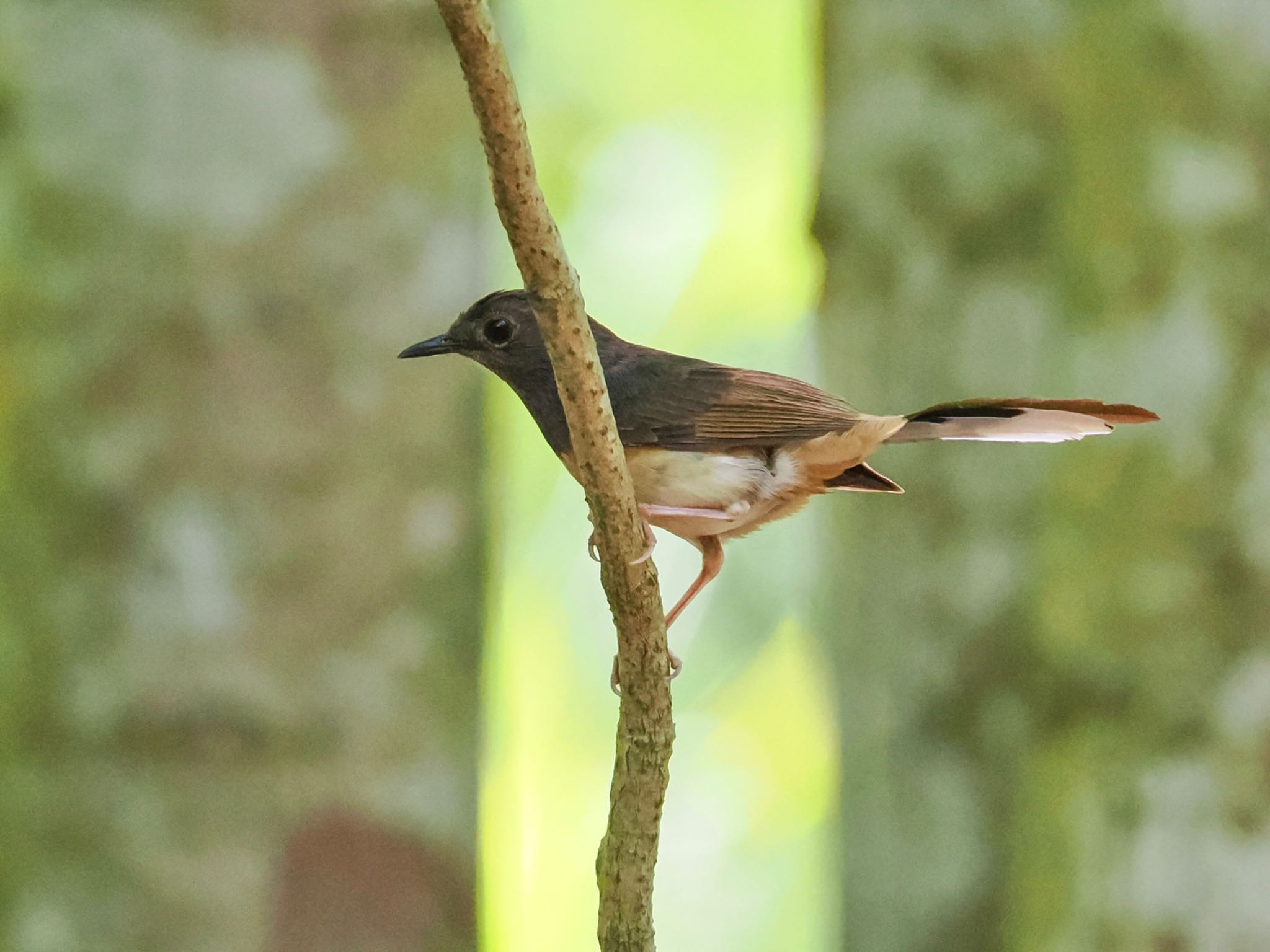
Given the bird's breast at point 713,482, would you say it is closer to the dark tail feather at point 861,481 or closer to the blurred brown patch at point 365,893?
the dark tail feather at point 861,481

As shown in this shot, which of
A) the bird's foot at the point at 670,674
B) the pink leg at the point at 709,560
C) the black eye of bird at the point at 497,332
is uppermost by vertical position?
the black eye of bird at the point at 497,332

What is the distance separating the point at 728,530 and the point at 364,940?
3.82ft

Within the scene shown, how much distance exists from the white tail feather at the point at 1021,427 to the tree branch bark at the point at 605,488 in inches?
15.4

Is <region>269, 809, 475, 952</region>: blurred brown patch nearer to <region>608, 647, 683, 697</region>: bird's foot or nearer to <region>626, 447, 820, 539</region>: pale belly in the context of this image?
<region>608, 647, 683, 697</region>: bird's foot

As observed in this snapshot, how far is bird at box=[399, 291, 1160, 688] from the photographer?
1367 millimetres

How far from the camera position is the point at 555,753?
209cm

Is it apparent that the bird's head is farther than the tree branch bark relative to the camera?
Yes

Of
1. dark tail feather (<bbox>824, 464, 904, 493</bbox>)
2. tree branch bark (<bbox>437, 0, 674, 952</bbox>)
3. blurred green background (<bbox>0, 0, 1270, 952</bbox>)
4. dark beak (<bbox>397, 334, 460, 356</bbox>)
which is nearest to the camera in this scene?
tree branch bark (<bbox>437, 0, 674, 952</bbox>)

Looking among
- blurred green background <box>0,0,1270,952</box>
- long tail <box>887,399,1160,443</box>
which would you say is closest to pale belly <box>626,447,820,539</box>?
long tail <box>887,399,1160,443</box>

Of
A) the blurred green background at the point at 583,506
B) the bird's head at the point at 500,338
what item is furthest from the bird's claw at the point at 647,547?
the blurred green background at the point at 583,506

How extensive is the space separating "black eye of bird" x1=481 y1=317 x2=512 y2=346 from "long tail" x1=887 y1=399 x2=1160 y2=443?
48cm

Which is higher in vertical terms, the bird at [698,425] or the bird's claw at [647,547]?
the bird at [698,425]

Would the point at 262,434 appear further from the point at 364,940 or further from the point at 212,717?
the point at 364,940

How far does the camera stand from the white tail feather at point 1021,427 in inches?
49.8
